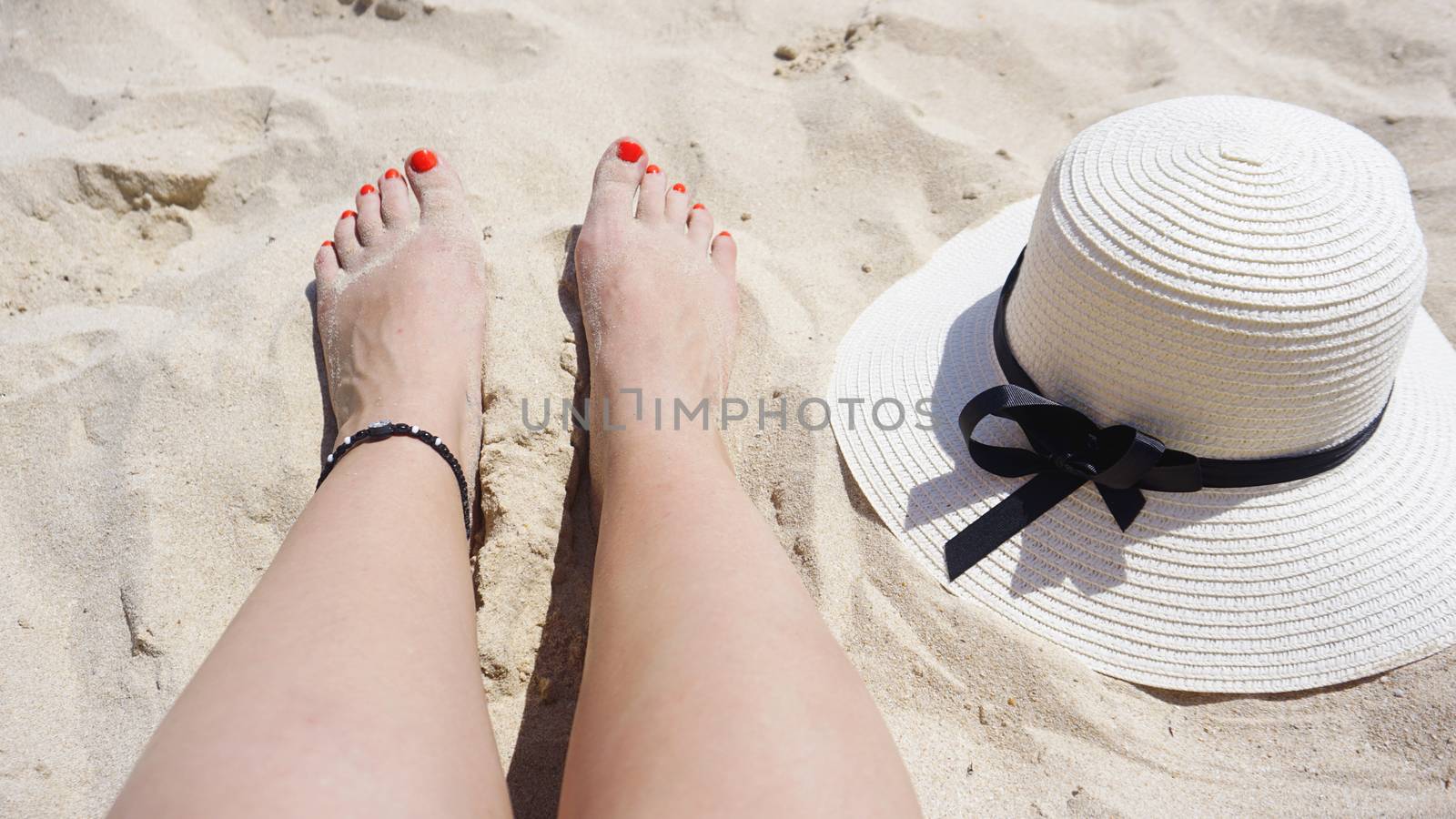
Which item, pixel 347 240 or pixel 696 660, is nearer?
pixel 696 660

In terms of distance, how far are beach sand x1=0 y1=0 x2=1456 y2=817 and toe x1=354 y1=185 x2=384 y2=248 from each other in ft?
0.36

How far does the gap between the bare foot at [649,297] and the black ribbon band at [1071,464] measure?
463 mm

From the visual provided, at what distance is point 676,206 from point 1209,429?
122 centimetres

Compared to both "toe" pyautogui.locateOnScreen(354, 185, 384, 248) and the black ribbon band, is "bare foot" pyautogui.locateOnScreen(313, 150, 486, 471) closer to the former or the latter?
"toe" pyautogui.locateOnScreen(354, 185, 384, 248)

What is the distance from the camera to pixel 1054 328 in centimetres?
124

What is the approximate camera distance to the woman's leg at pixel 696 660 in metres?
0.91

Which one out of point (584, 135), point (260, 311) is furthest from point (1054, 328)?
point (260, 311)

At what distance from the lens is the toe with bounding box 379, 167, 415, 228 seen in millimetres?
1899

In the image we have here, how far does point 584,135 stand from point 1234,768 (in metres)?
1.84

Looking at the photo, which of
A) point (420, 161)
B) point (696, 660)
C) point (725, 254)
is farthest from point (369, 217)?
point (696, 660)

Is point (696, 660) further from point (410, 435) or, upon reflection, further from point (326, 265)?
point (326, 265)

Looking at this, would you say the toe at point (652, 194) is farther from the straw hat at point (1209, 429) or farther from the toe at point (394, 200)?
the straw hat at point (1209, 429)

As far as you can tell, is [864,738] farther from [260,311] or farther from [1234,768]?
[260,311]

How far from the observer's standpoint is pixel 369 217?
1910 millimetres
